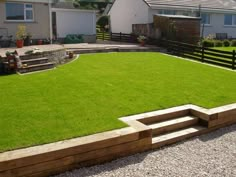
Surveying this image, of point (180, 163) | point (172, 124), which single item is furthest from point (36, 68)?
point (180, 163)

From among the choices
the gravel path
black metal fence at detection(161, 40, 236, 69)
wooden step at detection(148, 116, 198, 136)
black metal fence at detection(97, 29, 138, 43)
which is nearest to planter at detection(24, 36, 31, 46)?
black metal fence at detection(161, 40, 236, 69)

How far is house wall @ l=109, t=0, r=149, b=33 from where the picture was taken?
2616 centimetres

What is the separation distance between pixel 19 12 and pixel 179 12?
1602 centimetres

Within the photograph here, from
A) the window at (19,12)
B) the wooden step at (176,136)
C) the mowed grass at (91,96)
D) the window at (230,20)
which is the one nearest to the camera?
the mowed grass at (91,96)

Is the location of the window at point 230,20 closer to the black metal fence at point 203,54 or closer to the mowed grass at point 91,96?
the black metal fence at point 203,54

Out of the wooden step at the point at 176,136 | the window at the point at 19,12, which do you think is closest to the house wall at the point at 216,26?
the window at the point at 19,12

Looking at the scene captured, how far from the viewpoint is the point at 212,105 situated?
23.6 ft

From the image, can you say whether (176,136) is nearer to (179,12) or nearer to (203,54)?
(203,54)

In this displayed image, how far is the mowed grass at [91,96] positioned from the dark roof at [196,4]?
583 inches

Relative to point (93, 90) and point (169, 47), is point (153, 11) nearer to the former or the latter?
point (169, 47)

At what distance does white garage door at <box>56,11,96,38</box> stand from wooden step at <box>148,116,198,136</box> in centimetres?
1835

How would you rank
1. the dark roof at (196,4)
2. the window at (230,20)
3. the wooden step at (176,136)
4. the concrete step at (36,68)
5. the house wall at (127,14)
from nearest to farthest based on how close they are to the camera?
the wooden step at (176,136)
the concrete step at (36,68)
the dark roof at (196,4)
the house wall at (127,14)
the window at (230,20)

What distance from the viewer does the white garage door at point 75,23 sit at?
75.3 feet

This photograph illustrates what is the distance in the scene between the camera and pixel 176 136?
5.93 meters
